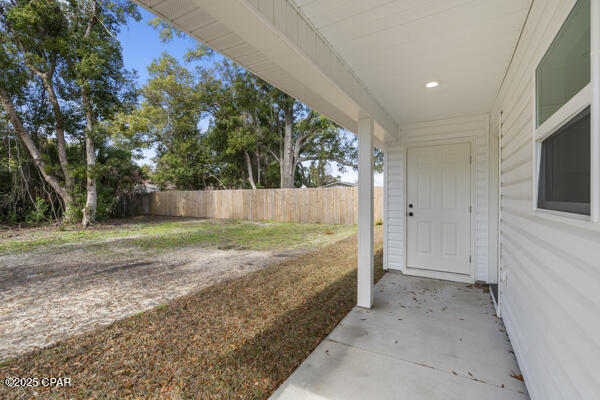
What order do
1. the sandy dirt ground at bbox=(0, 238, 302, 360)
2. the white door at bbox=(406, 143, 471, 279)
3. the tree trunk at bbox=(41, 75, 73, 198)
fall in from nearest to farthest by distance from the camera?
the sandy dirt ground at bbox=(0, 238, 302, 360), the white door at bbox=(406, 143, 471, 279), the tree trunk at bbox=(41, 75, 73, 198)

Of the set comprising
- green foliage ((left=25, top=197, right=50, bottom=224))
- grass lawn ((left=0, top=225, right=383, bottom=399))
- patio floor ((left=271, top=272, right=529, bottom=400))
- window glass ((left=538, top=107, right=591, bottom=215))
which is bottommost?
patio floor ((left=271, top=272, right=529, bottom=400))

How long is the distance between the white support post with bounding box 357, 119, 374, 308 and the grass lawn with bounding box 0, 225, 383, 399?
324 millimetres

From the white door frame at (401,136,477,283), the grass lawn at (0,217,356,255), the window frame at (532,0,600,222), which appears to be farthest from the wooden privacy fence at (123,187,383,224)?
the window frame at (532,0,600,222)

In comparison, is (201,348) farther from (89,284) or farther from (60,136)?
(60,136)

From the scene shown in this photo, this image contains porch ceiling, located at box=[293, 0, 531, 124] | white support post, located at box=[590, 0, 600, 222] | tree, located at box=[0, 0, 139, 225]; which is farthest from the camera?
tree, located at box=[0, 0, 139, 225]

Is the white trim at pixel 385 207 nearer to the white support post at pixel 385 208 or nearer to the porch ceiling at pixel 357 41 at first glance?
the white support post at pixel 385 208

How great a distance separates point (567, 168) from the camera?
107 centimetres

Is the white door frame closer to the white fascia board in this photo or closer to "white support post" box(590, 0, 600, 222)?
the white fascia board

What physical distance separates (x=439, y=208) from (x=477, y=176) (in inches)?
24.1

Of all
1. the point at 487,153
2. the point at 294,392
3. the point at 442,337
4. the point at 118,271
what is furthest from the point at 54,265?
the point at 487,153

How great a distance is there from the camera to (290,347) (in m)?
1.99

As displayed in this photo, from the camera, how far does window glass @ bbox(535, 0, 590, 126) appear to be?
893 mm

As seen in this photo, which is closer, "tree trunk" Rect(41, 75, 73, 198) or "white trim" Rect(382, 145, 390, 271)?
"white trim" Rect(382, 145, 390, 271)

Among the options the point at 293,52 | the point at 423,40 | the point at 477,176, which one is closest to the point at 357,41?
the point at 423,40
